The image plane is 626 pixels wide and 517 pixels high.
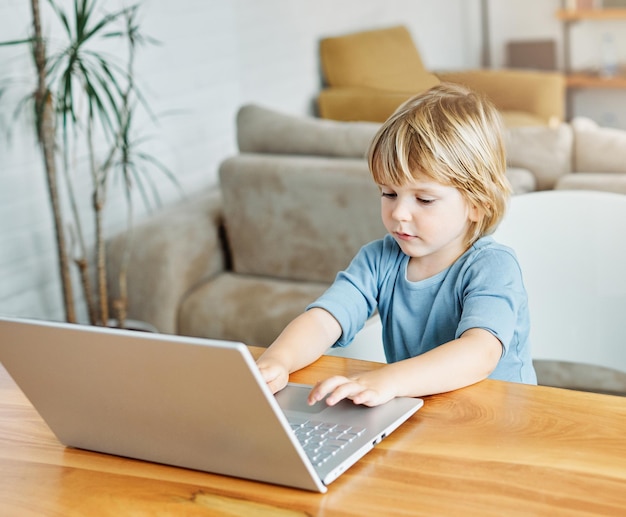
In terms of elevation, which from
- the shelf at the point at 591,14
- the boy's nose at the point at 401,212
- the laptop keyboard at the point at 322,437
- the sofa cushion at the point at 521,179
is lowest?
the sofa cushion at the point at 521,179

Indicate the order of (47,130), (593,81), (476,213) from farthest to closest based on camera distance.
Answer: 1. (593,81)
2. (47,130)
3. (476,213)

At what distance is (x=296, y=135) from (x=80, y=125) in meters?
0.58

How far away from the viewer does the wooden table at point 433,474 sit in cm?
76

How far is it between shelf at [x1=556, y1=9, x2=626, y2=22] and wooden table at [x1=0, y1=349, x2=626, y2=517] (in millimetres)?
4925

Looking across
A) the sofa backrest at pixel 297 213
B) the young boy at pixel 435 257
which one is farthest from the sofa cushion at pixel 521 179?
the young boy at pixel 435 257

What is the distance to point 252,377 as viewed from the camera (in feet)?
2.39

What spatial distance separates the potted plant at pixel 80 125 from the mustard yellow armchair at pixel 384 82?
0.60m

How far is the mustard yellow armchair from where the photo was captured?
8.18ft

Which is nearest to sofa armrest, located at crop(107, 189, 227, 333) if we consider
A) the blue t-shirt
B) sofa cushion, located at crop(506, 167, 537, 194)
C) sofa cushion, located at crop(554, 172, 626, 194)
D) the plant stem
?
the plant stem

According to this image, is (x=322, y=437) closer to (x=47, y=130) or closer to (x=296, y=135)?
(x=47, y=130)

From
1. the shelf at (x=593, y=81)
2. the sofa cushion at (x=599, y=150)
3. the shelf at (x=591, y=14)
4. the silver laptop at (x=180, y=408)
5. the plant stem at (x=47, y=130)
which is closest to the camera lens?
the silver laptop at (x=180, y=408)

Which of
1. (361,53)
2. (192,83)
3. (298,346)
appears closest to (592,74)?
(361,53)

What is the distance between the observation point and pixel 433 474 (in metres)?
0.80

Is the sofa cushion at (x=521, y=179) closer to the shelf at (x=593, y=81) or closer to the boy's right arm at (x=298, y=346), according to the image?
the boy's right arm at (x=298, y=346)
